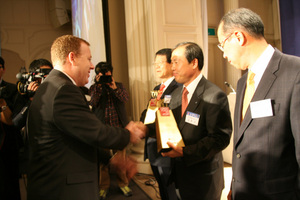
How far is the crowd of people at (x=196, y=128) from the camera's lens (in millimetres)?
986

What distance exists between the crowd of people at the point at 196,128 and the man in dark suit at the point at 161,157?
1.56ft

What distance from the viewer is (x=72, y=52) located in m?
1.44

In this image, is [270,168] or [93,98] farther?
[93,98]

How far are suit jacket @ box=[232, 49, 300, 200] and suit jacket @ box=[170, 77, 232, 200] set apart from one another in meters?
0.34

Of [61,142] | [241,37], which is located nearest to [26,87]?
[61,142]

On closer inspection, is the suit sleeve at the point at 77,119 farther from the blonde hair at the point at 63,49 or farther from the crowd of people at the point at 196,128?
the blonde hair at the point at 63,49

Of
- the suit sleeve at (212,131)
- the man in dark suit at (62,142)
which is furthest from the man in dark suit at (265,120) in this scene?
the man in dark suit at (62,142)

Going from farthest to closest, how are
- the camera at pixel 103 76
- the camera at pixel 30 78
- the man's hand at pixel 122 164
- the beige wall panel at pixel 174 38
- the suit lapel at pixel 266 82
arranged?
the beige wall panel at pixel 174 38
the camera at pixel 103 76
the camera at pixel 30 78
the man's hand at pixel 122 164
the suit lapel at pixel 266 82

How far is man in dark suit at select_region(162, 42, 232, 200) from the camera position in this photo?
1.40 meters

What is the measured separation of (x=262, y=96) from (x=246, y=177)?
1.33 feet

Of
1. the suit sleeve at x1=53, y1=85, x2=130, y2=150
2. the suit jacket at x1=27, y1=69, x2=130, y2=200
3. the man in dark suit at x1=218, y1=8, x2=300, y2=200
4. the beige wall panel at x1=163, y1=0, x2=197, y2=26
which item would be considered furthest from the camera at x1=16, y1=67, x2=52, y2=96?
the beige wall panel at x1=163, y1=0, x2=197, y2=26

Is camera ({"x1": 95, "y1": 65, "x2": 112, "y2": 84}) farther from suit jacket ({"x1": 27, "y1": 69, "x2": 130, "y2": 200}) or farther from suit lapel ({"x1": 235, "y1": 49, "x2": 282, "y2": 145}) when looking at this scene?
suit lapel ({"x1": 235, "y1": 49, "x2": 282, "y2": 145})

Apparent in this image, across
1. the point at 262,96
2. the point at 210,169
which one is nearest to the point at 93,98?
the point at 210,169

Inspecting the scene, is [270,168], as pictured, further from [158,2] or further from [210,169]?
[158,2]
